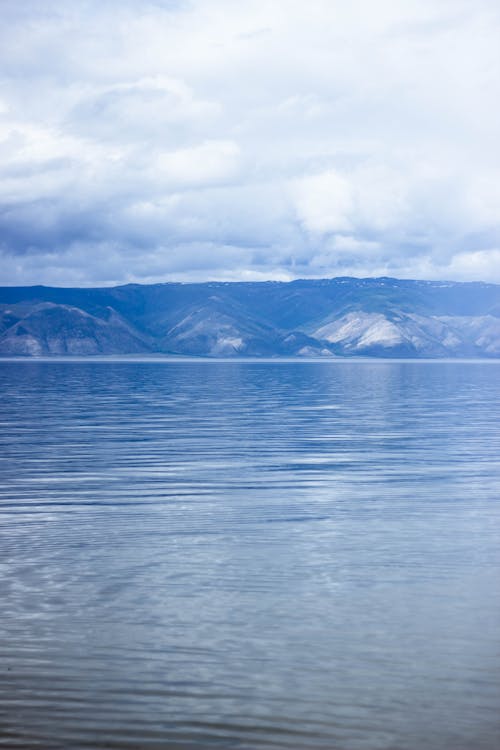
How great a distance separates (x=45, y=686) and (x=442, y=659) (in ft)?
22.1

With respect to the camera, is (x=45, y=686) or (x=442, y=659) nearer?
(x=45, y=686)

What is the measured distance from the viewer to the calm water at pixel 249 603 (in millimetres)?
12453

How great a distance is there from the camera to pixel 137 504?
2897cm

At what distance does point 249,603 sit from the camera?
18.0 metres

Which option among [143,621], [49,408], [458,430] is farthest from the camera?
[49,408]

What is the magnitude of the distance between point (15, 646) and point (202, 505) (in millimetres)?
14072

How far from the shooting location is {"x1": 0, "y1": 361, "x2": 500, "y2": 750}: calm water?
12453 millimetres

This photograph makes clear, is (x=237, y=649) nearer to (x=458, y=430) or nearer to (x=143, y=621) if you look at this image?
(x=143, y=621)

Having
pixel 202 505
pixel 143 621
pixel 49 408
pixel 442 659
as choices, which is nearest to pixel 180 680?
pixel 143 621

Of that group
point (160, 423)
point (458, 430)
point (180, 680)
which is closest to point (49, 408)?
point (160, 423)

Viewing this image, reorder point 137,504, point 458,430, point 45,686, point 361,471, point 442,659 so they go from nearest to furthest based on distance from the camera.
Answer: point 45,686
point 442,659
point 137,504
point 361,471
point 458,430

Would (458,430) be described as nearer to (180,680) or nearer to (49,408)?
(49,408)

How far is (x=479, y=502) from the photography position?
29656 mm

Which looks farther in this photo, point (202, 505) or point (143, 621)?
point (202, 505)
